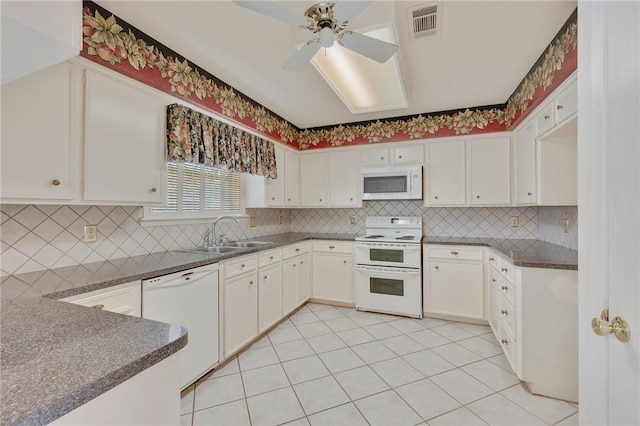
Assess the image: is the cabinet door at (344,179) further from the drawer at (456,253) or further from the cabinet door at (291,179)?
the drawer at (456,253)

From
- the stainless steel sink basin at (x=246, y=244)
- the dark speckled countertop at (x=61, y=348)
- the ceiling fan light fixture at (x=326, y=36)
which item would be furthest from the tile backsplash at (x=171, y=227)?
the ceiling fan light fixture at (x=326, y=36)

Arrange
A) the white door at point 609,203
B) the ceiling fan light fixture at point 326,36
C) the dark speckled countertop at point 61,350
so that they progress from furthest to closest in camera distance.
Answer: the ceiling fan light fixture at point 326,36
the white door at point 609,203
the dark speckled countertop at point 61,350

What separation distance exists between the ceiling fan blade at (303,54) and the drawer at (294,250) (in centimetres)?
199

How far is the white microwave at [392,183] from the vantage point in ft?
11.7

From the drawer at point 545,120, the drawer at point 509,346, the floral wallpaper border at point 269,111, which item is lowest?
the drawer at point 509,346

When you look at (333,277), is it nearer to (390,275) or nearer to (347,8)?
(390,275)

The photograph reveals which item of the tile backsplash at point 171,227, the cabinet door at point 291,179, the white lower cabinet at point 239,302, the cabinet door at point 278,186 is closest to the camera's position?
the tile backsplash at point 171,227

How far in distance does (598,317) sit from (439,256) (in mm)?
2556

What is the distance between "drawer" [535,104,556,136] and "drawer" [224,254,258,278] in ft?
8.82

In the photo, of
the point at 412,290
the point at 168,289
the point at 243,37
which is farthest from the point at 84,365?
the point at 412,290

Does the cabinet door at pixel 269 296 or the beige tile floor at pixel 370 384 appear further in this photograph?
the cabinet door at pixel 269 296

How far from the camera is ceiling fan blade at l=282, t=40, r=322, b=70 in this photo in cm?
166

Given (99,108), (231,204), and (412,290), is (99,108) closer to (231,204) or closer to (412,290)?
(231,204)

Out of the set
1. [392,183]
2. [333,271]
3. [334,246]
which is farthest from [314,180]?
[333,271]
